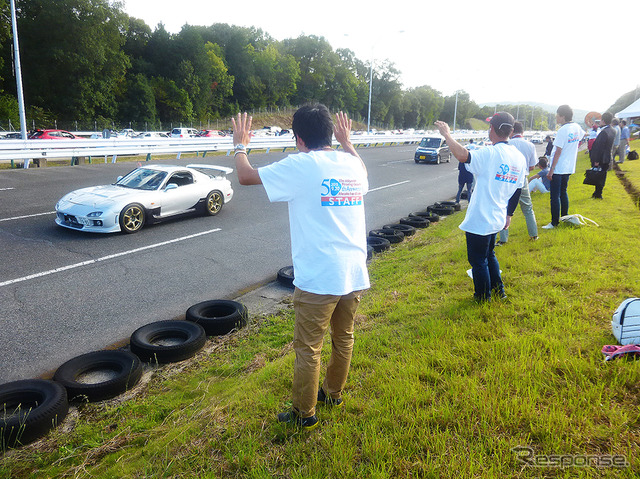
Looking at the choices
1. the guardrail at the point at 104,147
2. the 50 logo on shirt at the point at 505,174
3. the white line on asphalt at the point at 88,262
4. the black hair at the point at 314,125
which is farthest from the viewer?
the guardrail at the point at 104,147

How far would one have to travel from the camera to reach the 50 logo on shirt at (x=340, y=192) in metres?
2.55

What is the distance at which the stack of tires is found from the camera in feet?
10.2

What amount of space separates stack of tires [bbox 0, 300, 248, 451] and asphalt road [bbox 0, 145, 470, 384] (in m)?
0.39

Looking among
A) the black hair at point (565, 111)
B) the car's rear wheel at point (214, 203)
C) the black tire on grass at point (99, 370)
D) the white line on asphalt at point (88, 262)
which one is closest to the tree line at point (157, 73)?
the car's rear wheel at point (214, 203)

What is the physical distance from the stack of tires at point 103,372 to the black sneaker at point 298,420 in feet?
5.59

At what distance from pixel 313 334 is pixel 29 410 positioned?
232 centimetres

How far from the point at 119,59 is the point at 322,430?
218 ft

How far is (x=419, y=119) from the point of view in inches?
4838

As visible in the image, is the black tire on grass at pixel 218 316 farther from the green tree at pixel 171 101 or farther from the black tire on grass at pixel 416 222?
the green tree at pixel 171 101

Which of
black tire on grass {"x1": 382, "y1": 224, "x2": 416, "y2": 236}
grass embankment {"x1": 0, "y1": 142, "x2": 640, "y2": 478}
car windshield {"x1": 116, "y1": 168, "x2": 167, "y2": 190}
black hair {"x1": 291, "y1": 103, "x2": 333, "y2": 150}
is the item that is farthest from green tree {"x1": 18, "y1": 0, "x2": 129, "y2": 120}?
black hair {"x1": 291, "y1": 103, "x2": 333, "y2": 150}

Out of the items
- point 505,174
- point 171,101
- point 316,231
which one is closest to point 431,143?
point 505,174

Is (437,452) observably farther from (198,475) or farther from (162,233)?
(162,233)

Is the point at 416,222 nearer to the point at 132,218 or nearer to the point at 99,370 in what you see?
the point at 132,218

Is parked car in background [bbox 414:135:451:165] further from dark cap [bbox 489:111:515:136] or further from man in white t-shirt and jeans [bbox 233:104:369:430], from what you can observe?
man in white t-shirt and jeans [bbox 233:104:369:430]
